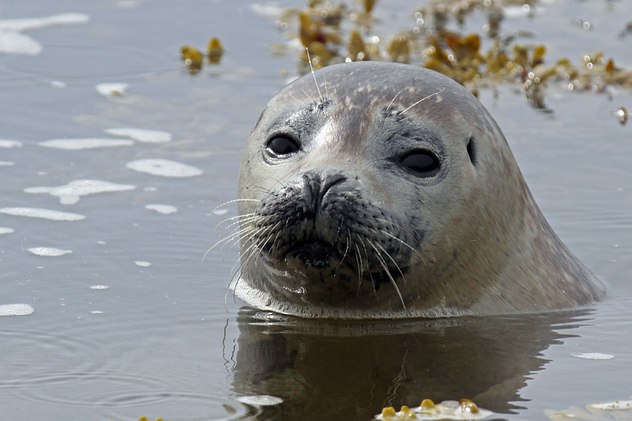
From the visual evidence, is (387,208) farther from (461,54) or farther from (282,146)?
(461,54)

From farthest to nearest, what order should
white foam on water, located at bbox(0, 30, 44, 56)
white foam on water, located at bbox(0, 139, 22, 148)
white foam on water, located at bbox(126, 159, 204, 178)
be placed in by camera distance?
white foam on water, located at bbox(0, 30, 44, 56)
white foam on water, located at bbox(0, 139, 22, 148)
white foam on water, located at bbox(126, 159, 204, 178)

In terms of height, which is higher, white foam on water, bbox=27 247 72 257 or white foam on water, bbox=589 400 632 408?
white foam on water, bbox=27 247 72 257

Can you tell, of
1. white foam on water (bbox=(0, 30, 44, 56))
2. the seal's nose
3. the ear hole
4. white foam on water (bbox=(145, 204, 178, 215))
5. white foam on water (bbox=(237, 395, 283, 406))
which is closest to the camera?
white foam on water (bbox=(237, 395, 283, 406))

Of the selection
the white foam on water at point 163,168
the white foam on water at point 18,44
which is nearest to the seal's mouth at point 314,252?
the white foam on water at point 163,168

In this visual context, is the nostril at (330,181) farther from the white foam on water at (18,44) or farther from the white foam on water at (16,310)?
the white foam on water at (18,44)

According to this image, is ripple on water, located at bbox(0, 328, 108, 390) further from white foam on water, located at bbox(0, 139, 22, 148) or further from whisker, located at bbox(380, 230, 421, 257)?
white foam on water, located at bbox(0, 139, 22, 148)

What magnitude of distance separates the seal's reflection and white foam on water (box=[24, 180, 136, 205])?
1884mm

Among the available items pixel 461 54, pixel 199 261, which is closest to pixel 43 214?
pixel 199 261

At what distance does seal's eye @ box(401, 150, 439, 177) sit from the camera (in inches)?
270

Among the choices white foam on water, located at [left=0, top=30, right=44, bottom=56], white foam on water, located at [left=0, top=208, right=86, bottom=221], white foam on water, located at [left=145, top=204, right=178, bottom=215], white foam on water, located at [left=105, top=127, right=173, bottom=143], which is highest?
white foam on water, located at [left=0, top=30, right=44, bottom=56]

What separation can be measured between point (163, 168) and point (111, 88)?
178 cm

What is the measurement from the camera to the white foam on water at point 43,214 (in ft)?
27.3

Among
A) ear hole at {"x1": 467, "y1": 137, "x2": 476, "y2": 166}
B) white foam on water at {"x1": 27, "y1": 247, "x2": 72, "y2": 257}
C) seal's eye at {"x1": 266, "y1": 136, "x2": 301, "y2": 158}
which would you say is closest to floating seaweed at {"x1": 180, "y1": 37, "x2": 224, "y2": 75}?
white foam on water at {"x1": 27, "y1": 247, "x2": 72, "y2": 257}

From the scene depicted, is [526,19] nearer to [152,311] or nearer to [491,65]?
[491,65]
